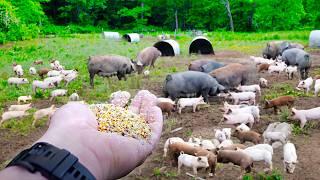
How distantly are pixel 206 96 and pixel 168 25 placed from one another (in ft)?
134

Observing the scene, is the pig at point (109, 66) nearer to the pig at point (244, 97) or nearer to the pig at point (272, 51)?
→ the pig at point (244, 97)

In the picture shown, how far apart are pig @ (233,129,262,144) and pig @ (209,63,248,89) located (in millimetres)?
4810

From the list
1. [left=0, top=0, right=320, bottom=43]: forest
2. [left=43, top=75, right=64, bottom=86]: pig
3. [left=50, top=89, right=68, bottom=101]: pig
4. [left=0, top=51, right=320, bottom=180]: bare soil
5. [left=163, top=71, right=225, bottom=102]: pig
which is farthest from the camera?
[left=0, top=0, right=320, bottom=43]: forest

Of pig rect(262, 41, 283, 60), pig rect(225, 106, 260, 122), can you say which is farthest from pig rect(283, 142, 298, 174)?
pig rect(262, 41, 283, 60)

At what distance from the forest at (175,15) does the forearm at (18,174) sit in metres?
42.2

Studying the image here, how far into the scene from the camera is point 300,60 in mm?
15648

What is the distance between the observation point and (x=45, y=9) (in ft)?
178

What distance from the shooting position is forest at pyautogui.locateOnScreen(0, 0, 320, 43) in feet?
144

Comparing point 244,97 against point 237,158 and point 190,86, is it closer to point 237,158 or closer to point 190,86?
point 190,86

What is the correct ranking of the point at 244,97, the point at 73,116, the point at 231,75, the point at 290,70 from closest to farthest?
the point at 73,116 < the point at 244,97 < the point at 231,75 < the point at 290,70

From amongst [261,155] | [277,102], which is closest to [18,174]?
[261,155]

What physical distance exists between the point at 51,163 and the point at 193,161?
5077mm

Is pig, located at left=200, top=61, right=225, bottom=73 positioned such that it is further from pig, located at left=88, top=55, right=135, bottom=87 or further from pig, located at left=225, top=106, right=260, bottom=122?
pig, located at left=225, top=106, right=260, bottom=122

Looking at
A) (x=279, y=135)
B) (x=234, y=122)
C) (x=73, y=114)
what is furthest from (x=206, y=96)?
(x=73, y=114)
